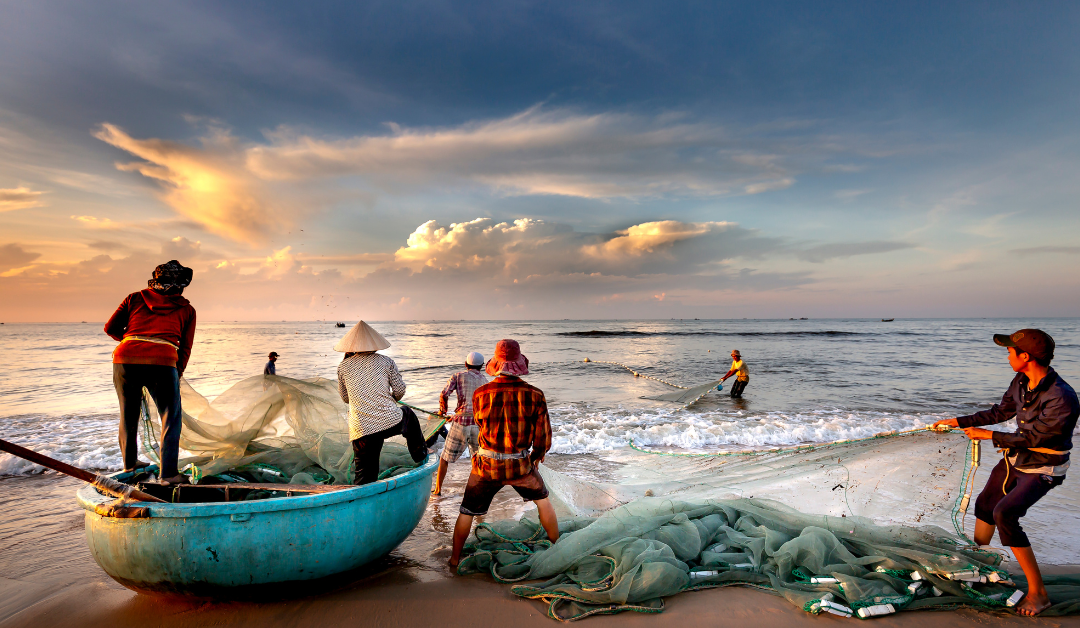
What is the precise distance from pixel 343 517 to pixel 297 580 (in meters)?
0.48

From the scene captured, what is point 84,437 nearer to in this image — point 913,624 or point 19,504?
point 19,504

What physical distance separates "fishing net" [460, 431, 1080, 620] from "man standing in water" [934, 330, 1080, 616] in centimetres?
19

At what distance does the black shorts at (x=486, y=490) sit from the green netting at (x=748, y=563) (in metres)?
0.35

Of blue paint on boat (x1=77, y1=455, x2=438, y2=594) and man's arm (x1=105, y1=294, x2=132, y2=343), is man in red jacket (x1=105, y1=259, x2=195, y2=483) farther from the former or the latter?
blue paint on boat (x1=77, y1=455, x2=438, y2=594)

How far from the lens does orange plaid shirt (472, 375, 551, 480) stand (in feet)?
12.1

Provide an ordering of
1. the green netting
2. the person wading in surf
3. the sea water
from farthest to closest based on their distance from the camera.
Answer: the sea water, the person wading in surf, the green netting

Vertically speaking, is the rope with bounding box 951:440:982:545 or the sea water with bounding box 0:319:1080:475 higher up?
the rope with bounding box 951:440:982:545

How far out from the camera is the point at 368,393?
13.1 feet

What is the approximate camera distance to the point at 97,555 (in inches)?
123

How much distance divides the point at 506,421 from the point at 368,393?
1148 mm

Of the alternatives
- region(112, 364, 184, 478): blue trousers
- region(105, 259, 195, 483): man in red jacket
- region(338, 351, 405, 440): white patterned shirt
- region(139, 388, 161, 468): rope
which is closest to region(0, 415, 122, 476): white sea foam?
region(139, 388, 161, 468): rope

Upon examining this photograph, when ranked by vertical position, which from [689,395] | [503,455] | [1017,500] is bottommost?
[689,395]

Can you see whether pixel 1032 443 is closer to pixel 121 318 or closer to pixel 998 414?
pixel 998 414

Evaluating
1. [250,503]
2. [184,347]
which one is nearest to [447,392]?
[184,347]
